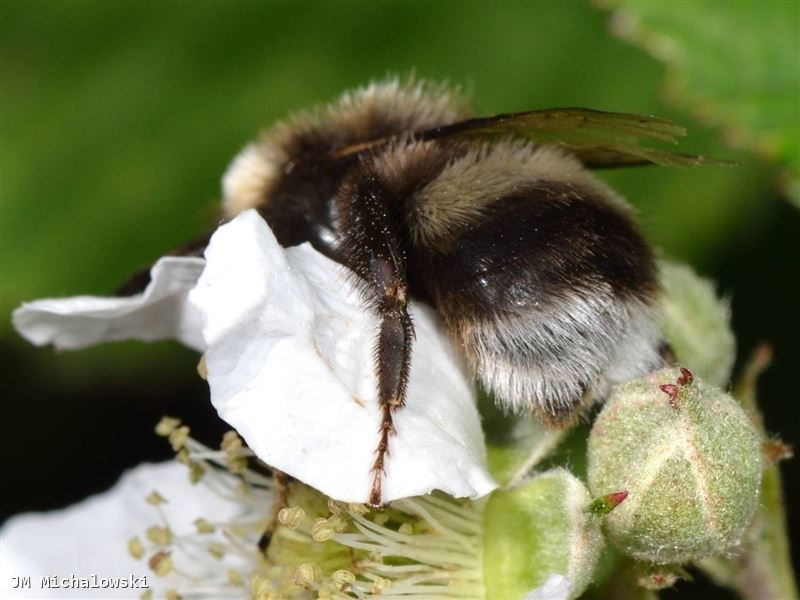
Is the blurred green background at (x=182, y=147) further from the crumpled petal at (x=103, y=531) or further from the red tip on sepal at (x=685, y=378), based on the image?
the red tip on sepal at (x=685, y=378)

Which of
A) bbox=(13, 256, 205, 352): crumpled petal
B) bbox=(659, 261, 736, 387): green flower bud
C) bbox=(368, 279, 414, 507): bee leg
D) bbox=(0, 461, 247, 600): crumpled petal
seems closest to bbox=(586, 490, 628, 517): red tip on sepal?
bbox=(368, 279, 414, 507): bee leg

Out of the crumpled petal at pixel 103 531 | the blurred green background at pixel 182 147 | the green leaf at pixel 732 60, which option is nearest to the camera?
the crumpled petal at pixel 103 531

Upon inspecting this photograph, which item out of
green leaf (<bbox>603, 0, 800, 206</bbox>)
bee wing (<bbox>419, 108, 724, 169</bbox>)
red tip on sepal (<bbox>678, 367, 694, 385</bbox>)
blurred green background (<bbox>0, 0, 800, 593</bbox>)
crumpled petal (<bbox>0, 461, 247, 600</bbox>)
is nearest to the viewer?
bee wing (<bbox>419, 108, 724, 169</bbox>)

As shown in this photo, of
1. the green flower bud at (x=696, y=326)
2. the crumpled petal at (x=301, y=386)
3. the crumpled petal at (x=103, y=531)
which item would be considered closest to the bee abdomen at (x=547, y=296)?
the crumpled petal at (x=301, y=386)

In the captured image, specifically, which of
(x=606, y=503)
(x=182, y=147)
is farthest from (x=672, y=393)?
(x=182, y=147)

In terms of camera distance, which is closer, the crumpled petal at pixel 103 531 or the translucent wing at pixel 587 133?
the translucent wing at pixel 587 133

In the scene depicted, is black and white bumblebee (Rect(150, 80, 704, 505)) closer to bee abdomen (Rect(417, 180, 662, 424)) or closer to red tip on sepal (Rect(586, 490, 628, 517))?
bee abdomen (Rect(417, 180, 662, 424))

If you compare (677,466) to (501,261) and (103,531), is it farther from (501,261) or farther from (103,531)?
(103,531)
